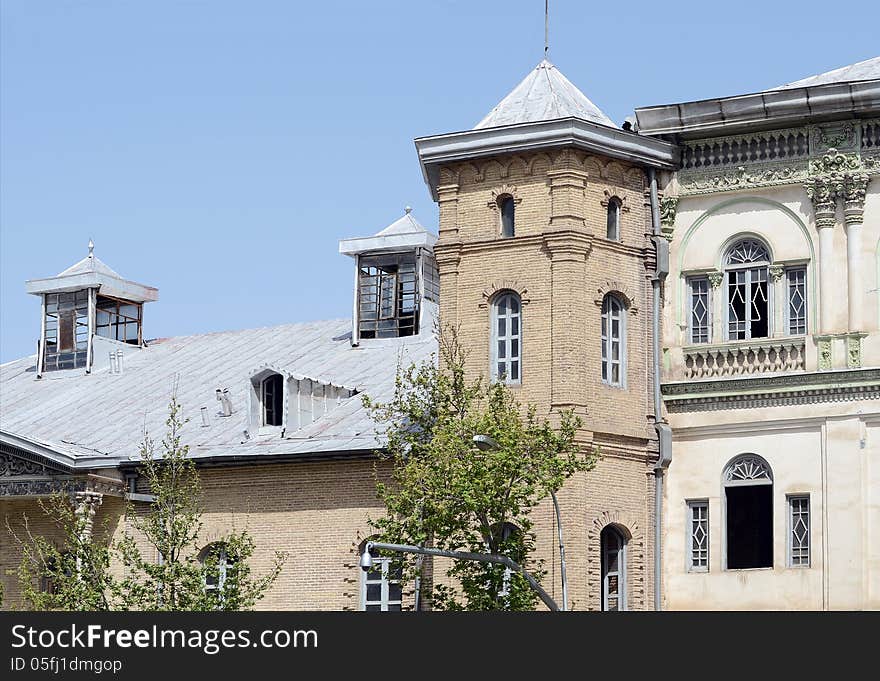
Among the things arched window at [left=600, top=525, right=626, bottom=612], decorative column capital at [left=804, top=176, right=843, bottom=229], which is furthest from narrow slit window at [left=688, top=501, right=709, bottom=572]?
decorative column capital at [left=804, top=176, right=843, bottom=229]

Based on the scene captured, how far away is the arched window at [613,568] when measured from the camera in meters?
37.5

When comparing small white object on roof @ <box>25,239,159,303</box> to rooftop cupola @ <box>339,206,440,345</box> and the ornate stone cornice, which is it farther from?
the ornate stone cornice

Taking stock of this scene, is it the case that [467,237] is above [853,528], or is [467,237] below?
above

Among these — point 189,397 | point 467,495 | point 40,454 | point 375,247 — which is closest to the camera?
point 467,495

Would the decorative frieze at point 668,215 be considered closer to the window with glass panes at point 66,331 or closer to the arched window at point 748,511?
the arched window at point 748,511

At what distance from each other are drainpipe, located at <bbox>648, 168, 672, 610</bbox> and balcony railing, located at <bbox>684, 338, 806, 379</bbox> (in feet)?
2.24

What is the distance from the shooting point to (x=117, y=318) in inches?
2136

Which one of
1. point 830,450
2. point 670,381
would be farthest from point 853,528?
point 670,381

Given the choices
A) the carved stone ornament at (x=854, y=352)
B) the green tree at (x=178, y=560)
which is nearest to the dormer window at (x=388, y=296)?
the green tree at (x=178, y=560)

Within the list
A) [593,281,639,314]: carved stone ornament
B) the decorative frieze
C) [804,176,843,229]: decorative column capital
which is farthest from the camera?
the decorative frieze

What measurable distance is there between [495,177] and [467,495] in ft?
26.5

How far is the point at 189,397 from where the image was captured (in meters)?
46.7

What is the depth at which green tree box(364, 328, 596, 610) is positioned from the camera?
33.6 metres

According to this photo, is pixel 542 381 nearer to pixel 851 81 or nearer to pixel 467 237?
pixel 467 237
